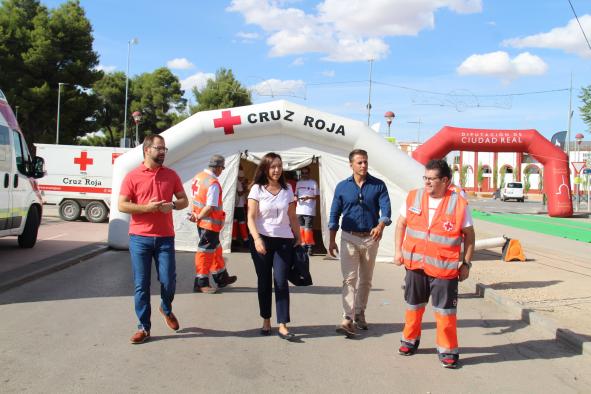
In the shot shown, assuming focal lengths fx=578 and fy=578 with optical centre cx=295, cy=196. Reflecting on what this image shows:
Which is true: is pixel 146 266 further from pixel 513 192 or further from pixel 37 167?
pixel 513 192

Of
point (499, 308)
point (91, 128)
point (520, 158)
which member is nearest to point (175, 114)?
point (91, 128)

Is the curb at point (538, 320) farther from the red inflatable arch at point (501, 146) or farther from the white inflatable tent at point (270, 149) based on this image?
the red inflatable arch at point (501, 146)

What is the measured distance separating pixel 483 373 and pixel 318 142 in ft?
26.0

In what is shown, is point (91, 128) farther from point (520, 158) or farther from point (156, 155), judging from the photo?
point (520, 158)

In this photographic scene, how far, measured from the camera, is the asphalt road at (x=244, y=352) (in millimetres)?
4344

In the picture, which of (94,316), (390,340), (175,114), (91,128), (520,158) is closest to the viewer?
(390,340)

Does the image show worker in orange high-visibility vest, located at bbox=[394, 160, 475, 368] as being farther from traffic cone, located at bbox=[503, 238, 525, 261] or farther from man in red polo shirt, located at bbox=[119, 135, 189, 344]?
traffic cone, located at bbox=[503, 238, 525, 261]

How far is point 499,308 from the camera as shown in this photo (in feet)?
24.8

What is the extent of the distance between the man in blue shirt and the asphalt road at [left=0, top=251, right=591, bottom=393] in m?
0.44

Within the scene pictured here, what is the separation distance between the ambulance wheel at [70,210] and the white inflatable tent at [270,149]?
296 inches

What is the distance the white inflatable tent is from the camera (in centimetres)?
1159

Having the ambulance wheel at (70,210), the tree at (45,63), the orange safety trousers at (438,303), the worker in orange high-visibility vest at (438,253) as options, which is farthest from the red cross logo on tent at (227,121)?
the tree at (45,63)

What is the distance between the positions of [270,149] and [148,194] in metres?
7.01

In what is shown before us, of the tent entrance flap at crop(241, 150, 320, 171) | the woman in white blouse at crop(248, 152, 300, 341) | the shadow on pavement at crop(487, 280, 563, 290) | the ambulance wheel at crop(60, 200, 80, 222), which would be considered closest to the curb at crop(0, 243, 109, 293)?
the tent entrance flap at crop(241, 150, 320, 171)
